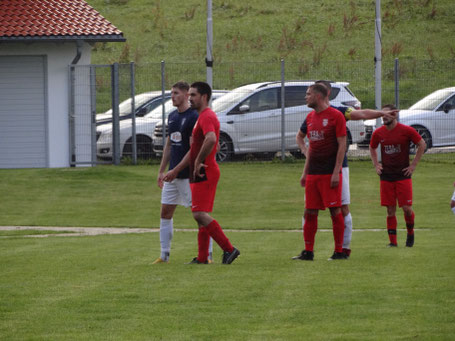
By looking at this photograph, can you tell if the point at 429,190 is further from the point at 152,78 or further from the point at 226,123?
the point at 152,78

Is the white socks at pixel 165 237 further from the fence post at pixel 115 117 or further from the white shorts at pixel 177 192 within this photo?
the fence post at pixel 115 117

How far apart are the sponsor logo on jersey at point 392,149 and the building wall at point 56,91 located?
1300cm

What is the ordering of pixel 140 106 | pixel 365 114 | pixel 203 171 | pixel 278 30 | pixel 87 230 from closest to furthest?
pixel 203 171, pixel 365 114, pixel 87 230, pixel 140 106, pixel 278 30

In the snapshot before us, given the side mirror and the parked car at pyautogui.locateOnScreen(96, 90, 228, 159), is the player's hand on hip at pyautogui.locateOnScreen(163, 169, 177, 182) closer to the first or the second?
the side mirror

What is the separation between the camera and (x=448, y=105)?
77.9 ft

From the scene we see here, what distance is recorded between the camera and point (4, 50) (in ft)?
78.4

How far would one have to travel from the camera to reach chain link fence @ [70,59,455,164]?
23672 millimetres

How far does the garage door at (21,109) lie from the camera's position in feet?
78.5

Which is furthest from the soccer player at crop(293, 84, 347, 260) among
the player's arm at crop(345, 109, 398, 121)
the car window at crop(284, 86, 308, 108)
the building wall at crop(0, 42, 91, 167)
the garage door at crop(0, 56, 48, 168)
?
the garage door at crop(0, 56, 48, 168)

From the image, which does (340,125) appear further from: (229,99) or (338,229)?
(229,99)

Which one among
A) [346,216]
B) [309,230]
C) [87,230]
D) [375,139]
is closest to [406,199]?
[375,139]

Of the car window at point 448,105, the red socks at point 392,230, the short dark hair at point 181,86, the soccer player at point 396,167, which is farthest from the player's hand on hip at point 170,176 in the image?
the car window at point 448,105

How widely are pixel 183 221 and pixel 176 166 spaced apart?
6.12m

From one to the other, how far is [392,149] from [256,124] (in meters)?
11.6
